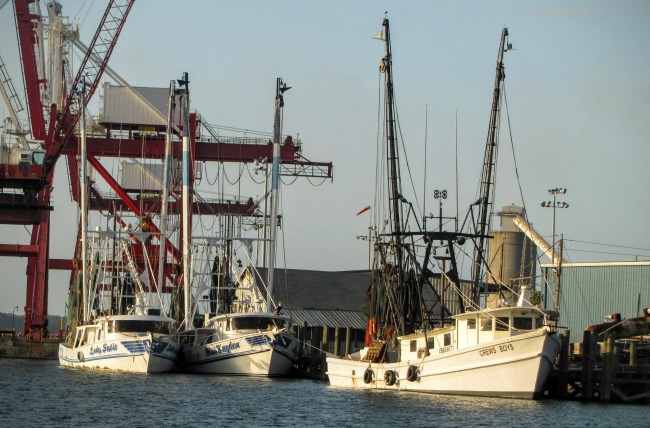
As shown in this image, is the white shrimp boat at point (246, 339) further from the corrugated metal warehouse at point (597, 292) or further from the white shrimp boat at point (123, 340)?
the corrugated metal warehouse at point (597, 292)

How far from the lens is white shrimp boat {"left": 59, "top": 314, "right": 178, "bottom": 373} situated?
62.1 m

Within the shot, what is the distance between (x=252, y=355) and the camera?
6153cm

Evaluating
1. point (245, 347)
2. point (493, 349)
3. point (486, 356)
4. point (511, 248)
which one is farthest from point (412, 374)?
point (511, 248)

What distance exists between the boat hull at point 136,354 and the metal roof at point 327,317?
1480 centimetres

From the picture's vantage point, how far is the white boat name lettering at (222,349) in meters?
62.0

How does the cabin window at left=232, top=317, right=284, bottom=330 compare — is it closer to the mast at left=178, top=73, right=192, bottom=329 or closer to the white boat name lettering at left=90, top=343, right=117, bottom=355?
the mast at left=178, top=73, right=192, bottom=329

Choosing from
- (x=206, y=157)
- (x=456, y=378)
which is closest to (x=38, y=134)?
(x=206, y=157)

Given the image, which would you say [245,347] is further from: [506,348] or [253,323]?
[506,348]

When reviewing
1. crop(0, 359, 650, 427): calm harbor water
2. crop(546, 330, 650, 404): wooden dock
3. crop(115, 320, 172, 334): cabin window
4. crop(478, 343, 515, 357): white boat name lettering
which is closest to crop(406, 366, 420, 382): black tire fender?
crop(0, 359, 650, 427): calm harbor water

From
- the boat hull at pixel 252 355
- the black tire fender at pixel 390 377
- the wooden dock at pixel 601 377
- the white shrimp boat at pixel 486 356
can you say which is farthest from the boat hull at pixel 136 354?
the wooden dock at pixel 601 377

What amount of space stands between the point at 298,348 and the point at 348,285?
77.6ft

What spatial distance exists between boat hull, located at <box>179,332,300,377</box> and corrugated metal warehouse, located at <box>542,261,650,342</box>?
1449 centimetres

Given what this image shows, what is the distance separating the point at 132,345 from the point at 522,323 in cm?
2286

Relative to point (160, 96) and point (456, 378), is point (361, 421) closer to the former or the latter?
point (456, 378)
